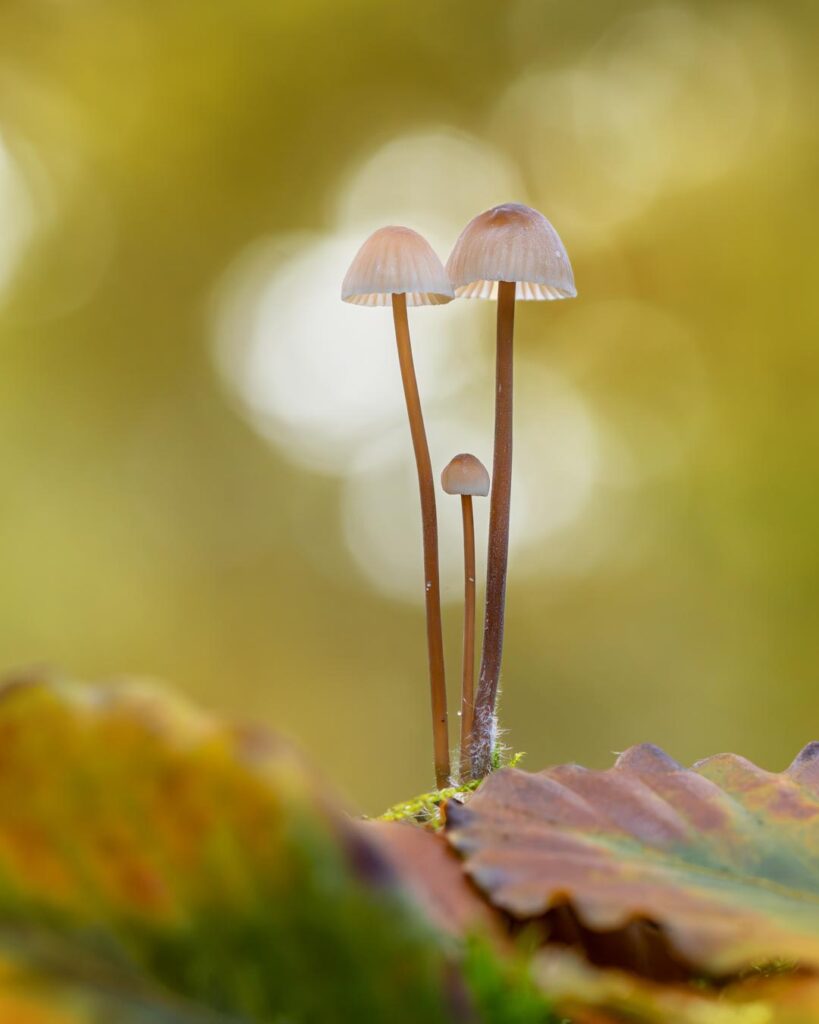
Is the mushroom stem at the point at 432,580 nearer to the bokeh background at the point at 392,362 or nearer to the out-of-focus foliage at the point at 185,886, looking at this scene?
the out-of-focus foliage at the point at 185,886

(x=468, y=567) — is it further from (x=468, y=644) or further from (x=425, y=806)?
(x=425, y=806)

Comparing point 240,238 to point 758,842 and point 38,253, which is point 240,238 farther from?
point 758,842

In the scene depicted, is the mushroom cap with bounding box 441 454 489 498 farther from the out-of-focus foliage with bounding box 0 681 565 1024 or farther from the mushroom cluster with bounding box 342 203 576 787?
the out-of-focus foliage with bounding box 0 681 565 1024

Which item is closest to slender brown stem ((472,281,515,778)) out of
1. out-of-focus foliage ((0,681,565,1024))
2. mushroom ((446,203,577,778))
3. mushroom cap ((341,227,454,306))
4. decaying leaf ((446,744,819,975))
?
mushroom ((446,203,577,778))

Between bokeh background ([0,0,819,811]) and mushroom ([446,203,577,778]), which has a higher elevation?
bokeh background ([0,0,819,811])

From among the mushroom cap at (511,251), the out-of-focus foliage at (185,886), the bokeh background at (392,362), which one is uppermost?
the bokeh background at (392,362)

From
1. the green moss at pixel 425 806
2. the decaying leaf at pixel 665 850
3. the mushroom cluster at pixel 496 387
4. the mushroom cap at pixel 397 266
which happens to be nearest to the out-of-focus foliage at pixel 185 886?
the decaying leaf at pixel 665 850

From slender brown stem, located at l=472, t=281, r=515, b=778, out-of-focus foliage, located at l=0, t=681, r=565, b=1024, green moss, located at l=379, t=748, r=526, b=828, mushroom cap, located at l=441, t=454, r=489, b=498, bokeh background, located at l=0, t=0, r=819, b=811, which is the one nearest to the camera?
out-of-focus foliage, located at l=0, t=681, r=565, b=1024
